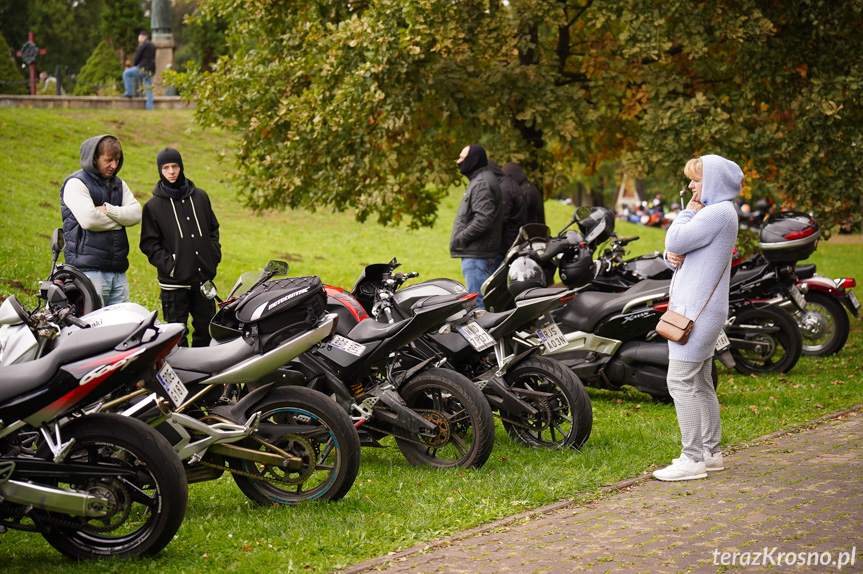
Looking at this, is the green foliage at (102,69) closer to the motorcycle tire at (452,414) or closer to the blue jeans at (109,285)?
the blue jeans at (109,285)

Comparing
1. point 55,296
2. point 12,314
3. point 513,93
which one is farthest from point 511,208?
point 12,314

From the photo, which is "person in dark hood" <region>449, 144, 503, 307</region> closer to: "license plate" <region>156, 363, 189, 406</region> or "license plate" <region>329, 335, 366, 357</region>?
"license plate" <region>329, 335, 366, 357</region>

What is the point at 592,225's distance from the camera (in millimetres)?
8352

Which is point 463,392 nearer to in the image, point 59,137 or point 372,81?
point 372,81

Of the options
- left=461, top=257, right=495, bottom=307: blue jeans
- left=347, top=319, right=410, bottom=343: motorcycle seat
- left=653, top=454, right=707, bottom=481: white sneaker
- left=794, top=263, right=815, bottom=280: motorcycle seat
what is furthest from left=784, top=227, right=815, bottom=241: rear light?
left=347, top=319, right=410, bottom=343: motorcycle seat

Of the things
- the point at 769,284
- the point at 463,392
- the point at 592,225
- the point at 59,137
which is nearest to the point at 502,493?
the point at 463,392

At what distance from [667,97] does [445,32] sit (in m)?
3.09

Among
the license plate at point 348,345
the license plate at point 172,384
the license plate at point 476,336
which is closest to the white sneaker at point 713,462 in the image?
the license plate at point 476,336

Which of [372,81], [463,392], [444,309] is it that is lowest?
[463,392]

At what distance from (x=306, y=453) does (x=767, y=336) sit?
5.80m

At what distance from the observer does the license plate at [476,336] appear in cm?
614

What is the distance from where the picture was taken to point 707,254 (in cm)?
570

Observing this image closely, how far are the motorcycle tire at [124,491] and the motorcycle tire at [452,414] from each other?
185 cm

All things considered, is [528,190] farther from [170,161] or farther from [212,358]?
[212,358]
